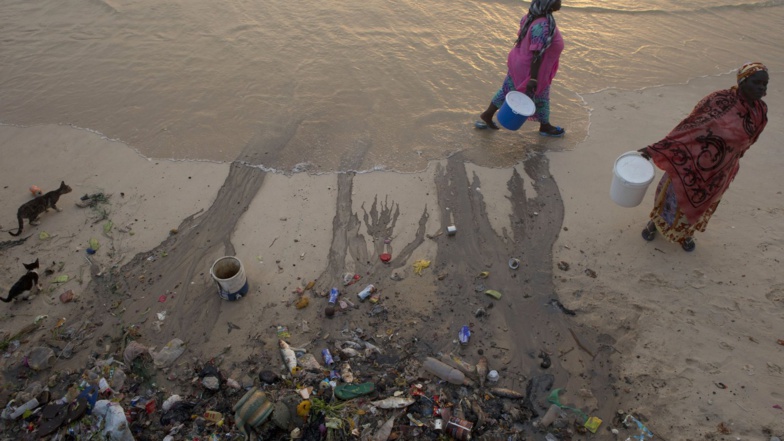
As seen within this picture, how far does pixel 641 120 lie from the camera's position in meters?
5.73

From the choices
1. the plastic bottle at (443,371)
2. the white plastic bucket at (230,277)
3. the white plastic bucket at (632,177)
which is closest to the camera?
the plastic bottle at (443,371)

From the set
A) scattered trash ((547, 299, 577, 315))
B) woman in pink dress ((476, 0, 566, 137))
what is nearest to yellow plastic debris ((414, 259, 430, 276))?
scattered trash ((547, 299, 577, 315))

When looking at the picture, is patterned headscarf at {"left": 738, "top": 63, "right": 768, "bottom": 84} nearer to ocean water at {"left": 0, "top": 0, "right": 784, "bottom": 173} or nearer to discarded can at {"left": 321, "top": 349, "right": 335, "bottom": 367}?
ocean water at {"left": 0, "top": 0, "right": 784, "bottom": 173}

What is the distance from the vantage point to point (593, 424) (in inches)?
117

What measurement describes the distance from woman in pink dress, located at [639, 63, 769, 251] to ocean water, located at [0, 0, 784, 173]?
5.56ft

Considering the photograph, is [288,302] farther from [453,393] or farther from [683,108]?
[683,108]

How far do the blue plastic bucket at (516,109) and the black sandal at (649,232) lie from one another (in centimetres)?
156

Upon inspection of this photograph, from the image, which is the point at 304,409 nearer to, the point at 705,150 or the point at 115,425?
the point at 115,425

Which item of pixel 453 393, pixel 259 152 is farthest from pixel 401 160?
pixel 453 393

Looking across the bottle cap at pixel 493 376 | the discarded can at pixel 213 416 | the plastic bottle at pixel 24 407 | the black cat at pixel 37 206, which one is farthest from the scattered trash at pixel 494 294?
the black cat at pixel 37 206

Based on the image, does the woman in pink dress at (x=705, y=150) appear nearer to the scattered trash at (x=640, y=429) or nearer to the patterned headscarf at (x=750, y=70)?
the patterned headscarf at (x=750, y=70)

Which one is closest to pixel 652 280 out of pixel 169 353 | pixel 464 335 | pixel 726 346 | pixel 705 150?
pixel 726 346

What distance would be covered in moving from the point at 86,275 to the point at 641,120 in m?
6.37

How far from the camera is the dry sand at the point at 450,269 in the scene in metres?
3.27
